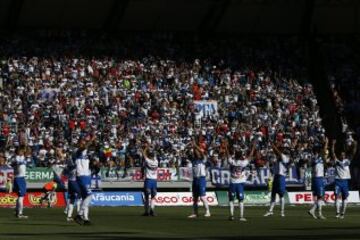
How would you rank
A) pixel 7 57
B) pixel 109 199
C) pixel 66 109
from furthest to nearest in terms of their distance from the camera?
pixel 7 57 → pixel 66 109 → pixel 109 199

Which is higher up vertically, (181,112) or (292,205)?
(181,112)

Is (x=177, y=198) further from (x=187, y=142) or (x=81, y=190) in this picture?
(x=81, y=190)

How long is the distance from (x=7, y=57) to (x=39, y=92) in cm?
463

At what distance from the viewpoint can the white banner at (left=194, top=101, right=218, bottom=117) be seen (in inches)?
2340

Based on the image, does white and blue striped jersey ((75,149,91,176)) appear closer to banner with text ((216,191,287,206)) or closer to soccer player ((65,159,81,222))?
soccer player ((65,159,81,222))

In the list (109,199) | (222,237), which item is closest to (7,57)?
(109,199)

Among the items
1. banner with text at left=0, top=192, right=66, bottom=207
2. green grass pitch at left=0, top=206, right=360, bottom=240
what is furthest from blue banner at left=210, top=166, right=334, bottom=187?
green grass pitch at left=0, top=206, right=360, bottom=240

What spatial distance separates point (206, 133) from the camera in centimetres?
5719

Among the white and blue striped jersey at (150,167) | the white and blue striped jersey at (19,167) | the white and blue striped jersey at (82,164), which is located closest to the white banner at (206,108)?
the white and blue striped jersey at (150,167)

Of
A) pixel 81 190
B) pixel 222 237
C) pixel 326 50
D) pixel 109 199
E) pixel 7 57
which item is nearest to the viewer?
pixel 222 237

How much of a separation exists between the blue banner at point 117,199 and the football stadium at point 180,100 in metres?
0.08

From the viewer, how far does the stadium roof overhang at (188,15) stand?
64.5 metres

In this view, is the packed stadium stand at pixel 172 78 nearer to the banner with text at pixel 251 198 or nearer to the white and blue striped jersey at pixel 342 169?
the banner with text at pixel 251 198

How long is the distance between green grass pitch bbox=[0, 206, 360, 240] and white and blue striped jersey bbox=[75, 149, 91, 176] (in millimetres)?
1522
